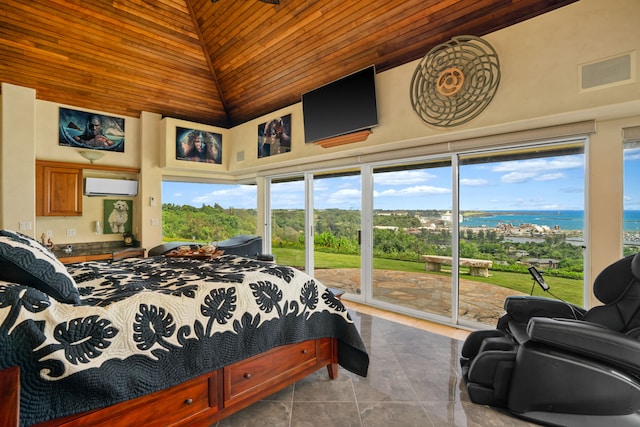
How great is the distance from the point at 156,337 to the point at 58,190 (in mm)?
4234

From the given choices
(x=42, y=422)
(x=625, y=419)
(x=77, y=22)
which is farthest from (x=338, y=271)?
(x=77, y=22)

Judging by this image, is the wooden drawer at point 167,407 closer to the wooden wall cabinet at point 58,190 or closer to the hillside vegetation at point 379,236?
the hillside vegetation at point 379,236

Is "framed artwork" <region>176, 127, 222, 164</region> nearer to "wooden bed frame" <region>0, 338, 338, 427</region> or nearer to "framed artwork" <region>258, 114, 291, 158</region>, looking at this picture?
"framed artwork" <region>258, 114, 291, 158</region>

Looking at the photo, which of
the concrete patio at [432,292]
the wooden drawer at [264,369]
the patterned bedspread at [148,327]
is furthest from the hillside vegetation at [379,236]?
the wooden drawer at [264,369]

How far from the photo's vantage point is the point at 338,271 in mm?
5023

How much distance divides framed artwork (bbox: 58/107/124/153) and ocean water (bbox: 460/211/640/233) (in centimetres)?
523

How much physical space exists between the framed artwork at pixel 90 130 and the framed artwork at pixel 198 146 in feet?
2.89

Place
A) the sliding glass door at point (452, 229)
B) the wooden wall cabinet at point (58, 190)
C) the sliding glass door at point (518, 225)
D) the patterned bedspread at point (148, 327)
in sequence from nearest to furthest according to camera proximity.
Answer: the patterned bedspread at point (148, 327)
the sliding glass door at point (518, 225)
the sliding glass door at point (452, 229)
the wooden wall cabinet at point (58, 190)

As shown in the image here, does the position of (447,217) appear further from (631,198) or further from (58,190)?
(58,190)

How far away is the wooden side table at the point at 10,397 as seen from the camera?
1033 mm

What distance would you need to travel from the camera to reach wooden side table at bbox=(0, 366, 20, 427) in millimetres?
1033

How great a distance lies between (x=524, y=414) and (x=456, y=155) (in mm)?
2479

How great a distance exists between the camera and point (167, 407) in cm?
155

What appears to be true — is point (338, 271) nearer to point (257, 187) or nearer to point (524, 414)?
point (257, 187)
